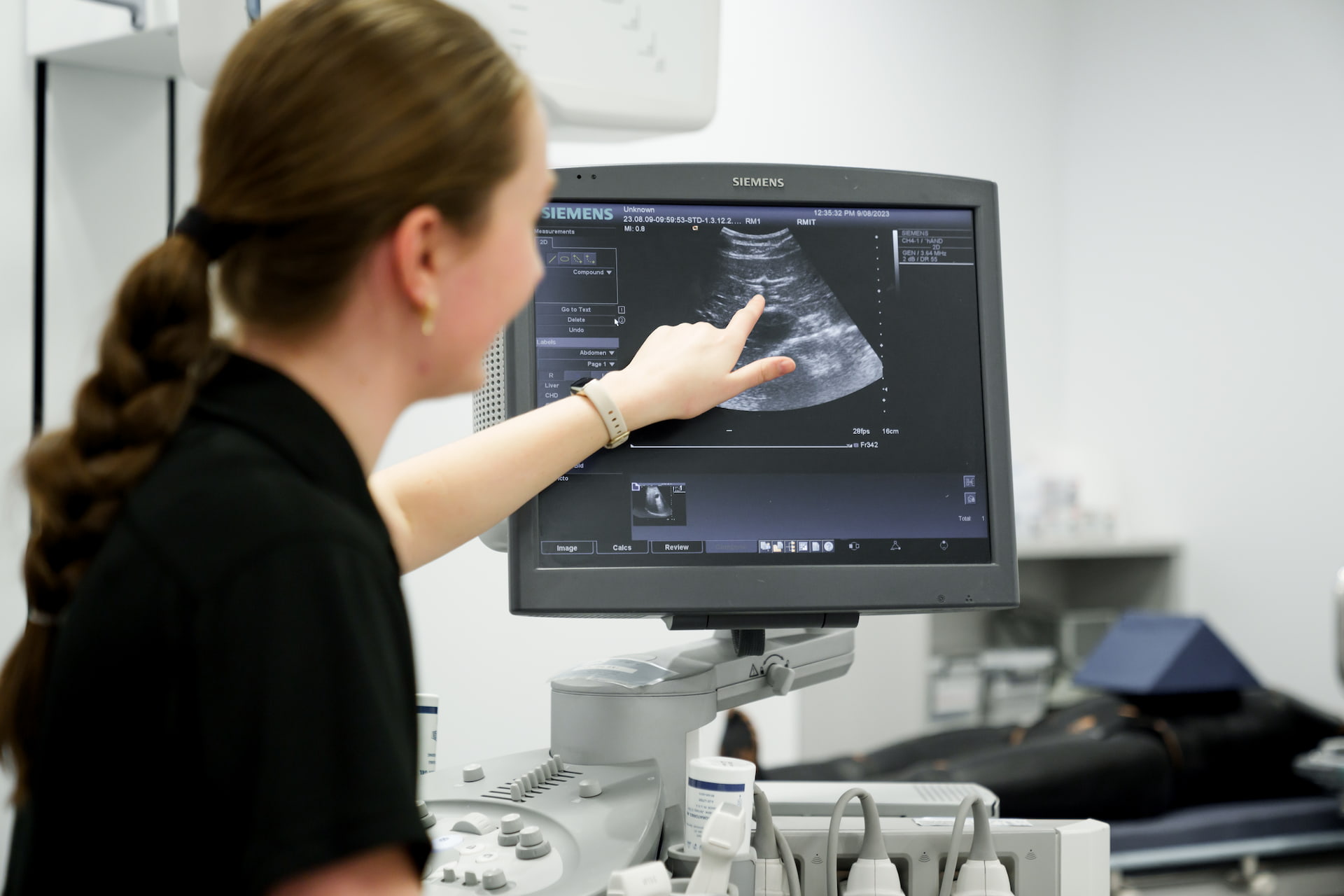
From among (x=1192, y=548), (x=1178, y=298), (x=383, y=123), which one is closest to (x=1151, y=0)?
(x=1178, y=298)

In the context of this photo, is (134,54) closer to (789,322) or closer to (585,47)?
(585,47)

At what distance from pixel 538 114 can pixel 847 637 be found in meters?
0.77

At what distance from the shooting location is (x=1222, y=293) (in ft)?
12.4

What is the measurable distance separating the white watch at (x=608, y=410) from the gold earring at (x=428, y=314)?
0.40 m

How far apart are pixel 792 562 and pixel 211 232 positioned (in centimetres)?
65

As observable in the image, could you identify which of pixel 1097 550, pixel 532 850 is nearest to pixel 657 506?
pixel 532 850

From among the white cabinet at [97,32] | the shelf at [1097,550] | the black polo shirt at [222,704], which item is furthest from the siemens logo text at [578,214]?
the shelf at [1097,550]

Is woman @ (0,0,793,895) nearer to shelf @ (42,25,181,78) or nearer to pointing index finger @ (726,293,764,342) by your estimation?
pointing index finger @ (726,293,764,342)

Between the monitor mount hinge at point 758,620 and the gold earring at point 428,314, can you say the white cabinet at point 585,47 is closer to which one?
the monitor mount hinge at point 758,620

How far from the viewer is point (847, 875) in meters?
1.10

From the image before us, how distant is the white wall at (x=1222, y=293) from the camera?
139 inches

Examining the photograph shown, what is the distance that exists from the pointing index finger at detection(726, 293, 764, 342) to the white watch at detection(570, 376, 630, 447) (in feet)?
0.50

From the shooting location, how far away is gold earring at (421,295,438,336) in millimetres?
Result: 690

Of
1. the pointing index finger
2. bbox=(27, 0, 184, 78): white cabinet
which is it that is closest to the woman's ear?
the pointing index finger
